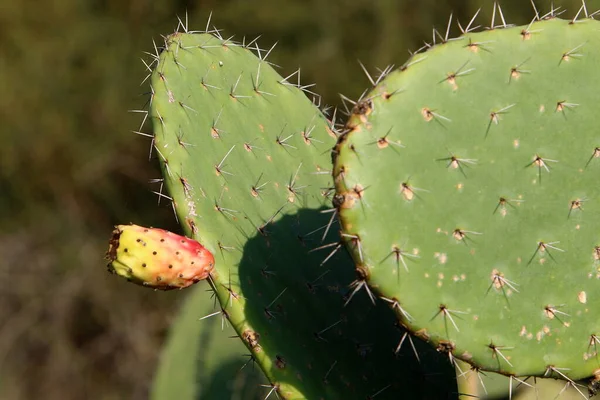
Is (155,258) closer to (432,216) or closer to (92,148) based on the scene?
(432,216)

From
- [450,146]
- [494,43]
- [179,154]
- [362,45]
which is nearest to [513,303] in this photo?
[450,146]

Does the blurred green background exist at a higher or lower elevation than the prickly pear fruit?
lower

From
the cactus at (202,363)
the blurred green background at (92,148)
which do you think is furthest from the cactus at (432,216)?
the blurred green background at (92,148)

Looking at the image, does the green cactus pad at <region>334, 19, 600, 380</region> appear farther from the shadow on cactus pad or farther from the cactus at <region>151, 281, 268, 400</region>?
the cactus at <region>151, 281, 268, 400</region>

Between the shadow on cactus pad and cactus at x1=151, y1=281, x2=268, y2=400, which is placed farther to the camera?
cactus at x1=151, y1=281, x2=268, y2=400

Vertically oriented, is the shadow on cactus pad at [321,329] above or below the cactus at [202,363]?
above

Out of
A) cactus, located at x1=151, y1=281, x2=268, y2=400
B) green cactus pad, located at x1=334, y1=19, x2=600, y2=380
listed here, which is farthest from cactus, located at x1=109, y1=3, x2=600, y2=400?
cactus, located at x1=151, y1=281, x2=268, y2=400

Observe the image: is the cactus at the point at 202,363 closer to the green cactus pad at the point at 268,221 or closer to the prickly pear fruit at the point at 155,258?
the green cactus pad at the point at 268,221
